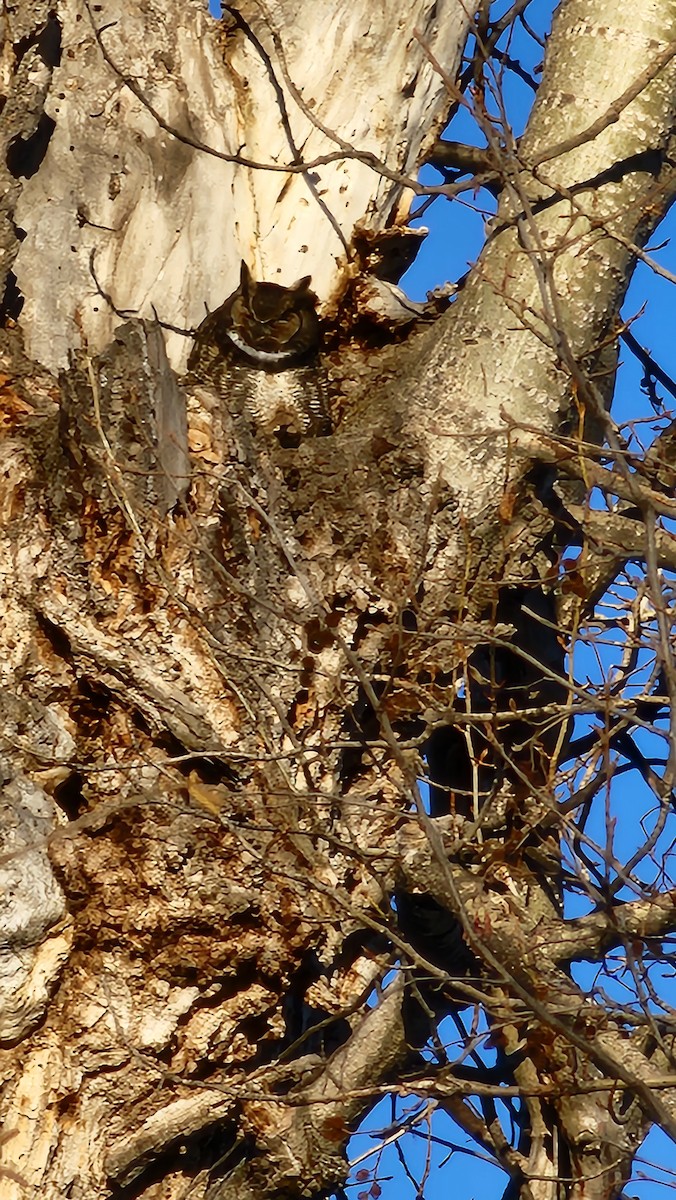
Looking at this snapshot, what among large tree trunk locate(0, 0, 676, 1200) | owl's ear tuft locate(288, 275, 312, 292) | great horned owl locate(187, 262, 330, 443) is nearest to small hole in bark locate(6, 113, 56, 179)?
large tree trunk locate(0, 0, 676, 1200)

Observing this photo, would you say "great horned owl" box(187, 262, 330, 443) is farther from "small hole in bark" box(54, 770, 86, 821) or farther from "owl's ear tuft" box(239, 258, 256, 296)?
"small hole in bark" box(54, 770, 86, 821)

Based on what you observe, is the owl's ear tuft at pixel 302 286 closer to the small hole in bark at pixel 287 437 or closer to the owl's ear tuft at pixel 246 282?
the owl's ear tuft at pixel 246 282

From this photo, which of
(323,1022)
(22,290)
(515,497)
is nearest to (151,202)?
(22,290)

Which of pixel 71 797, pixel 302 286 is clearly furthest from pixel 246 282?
pixel 71 797

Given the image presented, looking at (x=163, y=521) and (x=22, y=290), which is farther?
(x=22, y=290)

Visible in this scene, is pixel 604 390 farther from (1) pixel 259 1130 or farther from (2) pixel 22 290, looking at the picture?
(1) pixel 259 1130

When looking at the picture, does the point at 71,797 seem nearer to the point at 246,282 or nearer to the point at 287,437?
the point at 287,437

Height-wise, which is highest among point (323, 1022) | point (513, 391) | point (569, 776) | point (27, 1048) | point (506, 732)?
point (513, 391)

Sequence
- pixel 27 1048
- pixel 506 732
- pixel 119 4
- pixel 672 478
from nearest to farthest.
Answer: pixel 27 1048 < pixel 672 478 < pixel 119 4 < pixel 506 732

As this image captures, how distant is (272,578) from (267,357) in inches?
20.9

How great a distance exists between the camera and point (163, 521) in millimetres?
2912

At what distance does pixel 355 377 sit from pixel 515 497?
19.5 inches

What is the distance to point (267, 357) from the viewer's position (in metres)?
3.20

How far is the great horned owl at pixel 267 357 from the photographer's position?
3189mm
